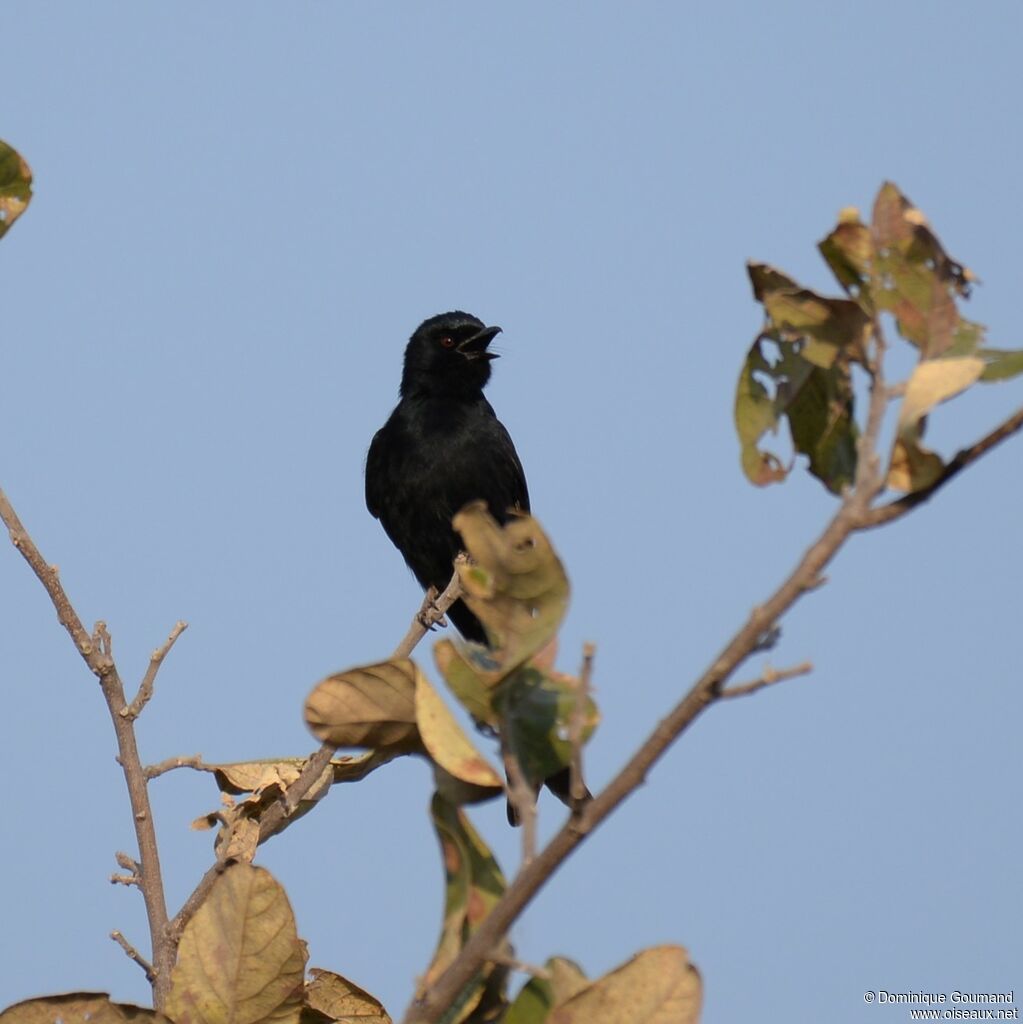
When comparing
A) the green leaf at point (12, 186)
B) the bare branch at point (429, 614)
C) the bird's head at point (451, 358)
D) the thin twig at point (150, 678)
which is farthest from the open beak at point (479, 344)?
the green leaf at point (12, 186)

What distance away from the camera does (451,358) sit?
28.3 feet

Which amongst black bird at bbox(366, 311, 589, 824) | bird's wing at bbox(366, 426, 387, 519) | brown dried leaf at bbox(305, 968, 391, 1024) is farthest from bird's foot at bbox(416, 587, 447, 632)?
brown dried leaf at bbox(305, 968, 391, 1024)

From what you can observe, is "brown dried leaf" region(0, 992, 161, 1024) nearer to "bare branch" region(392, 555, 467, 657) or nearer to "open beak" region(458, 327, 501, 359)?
"bare branch" region(392, 555, 467, 657)

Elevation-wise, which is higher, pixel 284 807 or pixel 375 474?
pixel 375 474

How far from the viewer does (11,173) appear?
1.82 metres

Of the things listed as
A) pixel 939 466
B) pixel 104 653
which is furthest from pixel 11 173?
pixel 939 466

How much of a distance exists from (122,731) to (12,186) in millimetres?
791

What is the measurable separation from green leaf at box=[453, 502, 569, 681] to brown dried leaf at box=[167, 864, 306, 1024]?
1.51 ft

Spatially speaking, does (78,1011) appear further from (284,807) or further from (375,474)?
(375,474)

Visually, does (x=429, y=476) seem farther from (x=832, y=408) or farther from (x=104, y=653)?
(x=832, y=408)

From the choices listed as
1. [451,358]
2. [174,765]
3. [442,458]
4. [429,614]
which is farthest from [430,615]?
[174,765]

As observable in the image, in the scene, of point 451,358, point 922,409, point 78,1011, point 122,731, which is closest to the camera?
point 922,409

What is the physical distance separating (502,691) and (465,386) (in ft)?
24.2

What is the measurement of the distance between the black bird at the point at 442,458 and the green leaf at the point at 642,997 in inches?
247
